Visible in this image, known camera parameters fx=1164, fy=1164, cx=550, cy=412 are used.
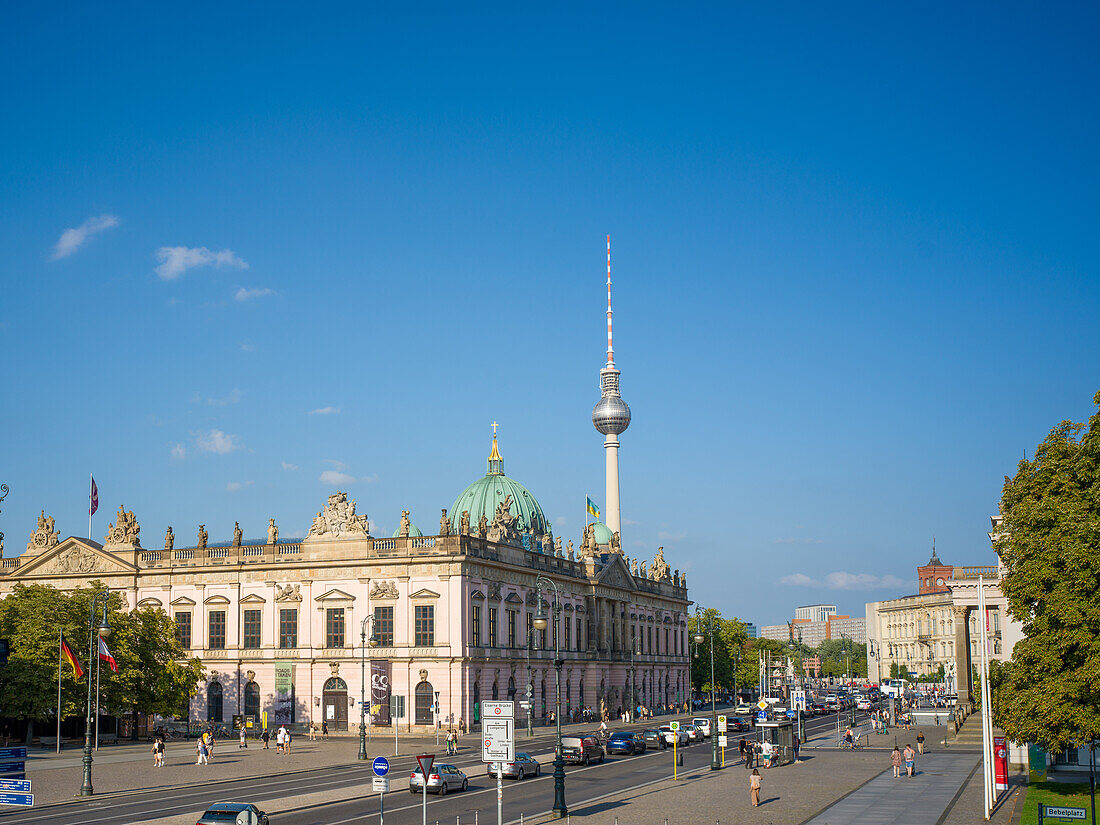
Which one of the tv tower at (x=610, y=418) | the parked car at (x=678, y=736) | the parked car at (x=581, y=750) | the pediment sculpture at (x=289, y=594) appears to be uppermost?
the tv tower at (x=610, y=418)

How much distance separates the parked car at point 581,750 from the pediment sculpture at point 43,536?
58.4 m

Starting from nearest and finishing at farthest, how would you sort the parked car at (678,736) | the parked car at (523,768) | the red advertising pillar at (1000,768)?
the red advertising pillar at (1000,768) → the parked car at (523,768) → the parked car at (678,736)

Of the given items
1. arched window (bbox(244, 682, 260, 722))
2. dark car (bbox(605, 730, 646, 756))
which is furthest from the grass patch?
arched window (bbox(244, 682, 260, 722))

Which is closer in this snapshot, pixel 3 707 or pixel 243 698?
pixel 3 707

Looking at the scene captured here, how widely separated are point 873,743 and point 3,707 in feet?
192

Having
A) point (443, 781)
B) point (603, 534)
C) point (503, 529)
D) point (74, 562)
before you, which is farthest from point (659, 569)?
point (443, 781)

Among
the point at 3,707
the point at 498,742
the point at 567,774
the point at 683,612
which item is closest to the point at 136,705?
the point at 3,707

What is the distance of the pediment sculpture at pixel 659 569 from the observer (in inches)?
5684

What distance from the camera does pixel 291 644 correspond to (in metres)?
92.9

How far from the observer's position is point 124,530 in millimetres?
101625

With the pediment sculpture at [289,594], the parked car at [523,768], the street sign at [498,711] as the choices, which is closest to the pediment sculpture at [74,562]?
the pediment sculpture at [289,594]

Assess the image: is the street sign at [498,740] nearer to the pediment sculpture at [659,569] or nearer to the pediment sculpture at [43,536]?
the pediment sculpture at [43,536]

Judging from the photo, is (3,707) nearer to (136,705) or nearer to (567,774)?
(136,705)

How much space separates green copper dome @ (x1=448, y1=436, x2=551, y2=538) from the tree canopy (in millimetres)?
47533
